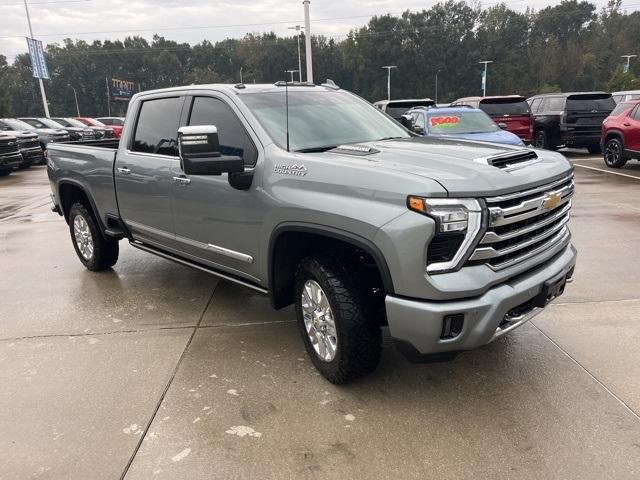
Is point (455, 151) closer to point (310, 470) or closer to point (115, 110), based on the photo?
point (310, 470)

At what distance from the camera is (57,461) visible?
8.93ft

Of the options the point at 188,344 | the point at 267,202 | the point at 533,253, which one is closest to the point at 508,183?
the point at 533,253

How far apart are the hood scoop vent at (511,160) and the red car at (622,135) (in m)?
9.92

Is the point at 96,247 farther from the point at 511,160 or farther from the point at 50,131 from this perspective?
the point at 50,131

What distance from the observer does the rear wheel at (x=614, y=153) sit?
39.4 feet

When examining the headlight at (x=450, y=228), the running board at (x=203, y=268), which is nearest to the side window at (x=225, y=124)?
the running board at (x=203, y=268)

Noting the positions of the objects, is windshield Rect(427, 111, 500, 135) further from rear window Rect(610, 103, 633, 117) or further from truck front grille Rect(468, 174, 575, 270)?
truck front grille Rect(468, 174, 575, 270)

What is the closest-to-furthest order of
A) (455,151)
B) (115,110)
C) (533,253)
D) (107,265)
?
1. (533,253)
2. (455,151)
3. (107,265)
4. (115,110)

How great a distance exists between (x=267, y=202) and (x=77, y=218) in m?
3.51

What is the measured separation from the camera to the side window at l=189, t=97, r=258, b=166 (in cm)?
365

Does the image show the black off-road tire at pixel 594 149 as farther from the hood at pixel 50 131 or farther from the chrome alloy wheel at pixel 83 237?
the hood at pixel 50 131

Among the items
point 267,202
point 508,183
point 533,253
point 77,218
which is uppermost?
point 508,183

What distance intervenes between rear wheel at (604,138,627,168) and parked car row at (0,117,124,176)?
39.9ft

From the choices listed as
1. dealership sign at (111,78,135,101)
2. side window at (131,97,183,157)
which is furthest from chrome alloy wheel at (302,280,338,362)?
dealership sign at (111,78,135,101)
